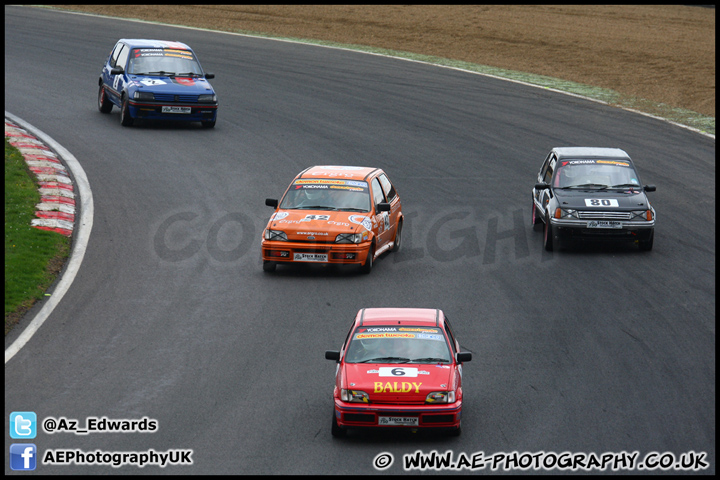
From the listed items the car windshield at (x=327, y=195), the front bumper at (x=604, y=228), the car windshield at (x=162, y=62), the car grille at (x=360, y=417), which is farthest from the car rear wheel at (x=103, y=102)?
the car grille at (x=360, y=417)

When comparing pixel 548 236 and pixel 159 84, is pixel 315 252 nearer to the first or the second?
pixel 548 236

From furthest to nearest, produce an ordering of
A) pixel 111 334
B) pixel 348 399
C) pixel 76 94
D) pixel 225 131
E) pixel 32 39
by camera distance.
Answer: pixel 32 39 → pixel 76 94 → pixel 225 131 → pixel 111 334 → pixel 348 399

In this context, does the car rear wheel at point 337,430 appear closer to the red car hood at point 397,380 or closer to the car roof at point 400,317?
the red car hood at point 397,380

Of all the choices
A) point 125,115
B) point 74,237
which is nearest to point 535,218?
point 74,237

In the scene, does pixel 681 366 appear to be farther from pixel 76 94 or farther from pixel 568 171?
pixel 76 94

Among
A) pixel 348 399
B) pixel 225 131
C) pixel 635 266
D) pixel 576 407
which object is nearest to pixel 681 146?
pixel 635 266

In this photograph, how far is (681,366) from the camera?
12641mm

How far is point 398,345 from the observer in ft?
35.7

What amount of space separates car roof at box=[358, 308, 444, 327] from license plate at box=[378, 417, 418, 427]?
1399 millimetres

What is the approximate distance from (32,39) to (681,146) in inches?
920

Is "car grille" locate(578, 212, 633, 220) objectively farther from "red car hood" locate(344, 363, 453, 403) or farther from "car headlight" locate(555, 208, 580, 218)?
"red car hood" locate(344, 363, 453, 403)

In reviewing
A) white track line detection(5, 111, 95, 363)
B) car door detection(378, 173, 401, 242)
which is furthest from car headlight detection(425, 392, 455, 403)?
car door detection(378, 173, 401, 242)

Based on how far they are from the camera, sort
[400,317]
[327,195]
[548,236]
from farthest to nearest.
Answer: [548,236]
[327,195]
[400,317]

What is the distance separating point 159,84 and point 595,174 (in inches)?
457
